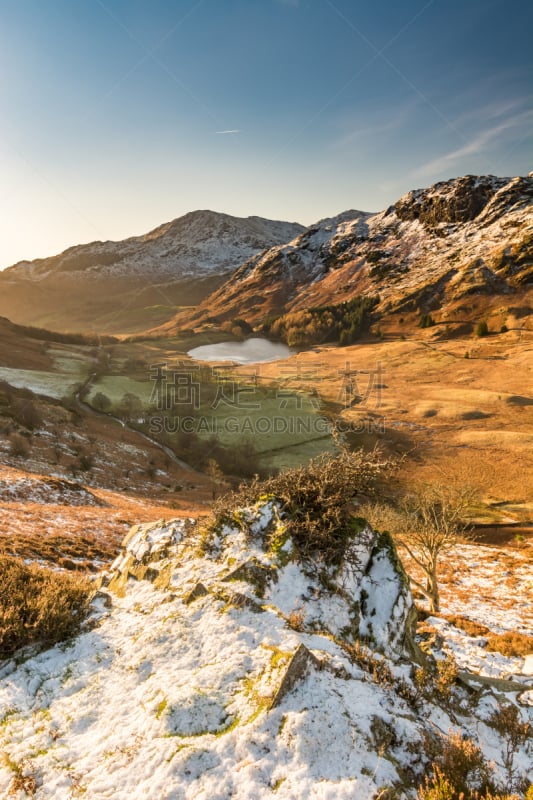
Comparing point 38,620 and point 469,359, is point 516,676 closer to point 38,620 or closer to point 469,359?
point 38,620

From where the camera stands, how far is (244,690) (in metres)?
5.70

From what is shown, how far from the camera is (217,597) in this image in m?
7.59

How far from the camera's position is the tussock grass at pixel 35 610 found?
7191mm

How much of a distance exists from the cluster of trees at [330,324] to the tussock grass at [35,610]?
152605 mm

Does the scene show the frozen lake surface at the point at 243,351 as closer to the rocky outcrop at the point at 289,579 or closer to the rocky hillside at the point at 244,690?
the rocky outcrop at the point at 289,579

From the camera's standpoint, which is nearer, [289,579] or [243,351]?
[289,579]

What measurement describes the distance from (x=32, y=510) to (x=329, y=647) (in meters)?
19.7

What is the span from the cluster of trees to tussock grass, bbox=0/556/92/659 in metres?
153

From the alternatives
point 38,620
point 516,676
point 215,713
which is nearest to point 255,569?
point 215,713

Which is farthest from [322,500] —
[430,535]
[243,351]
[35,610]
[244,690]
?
[243,351]

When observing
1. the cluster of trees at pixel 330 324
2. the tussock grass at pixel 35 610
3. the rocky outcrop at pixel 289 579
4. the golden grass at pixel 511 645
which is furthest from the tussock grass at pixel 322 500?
the cluster of trees at pixel 330 324

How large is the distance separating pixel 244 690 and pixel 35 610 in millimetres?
4978

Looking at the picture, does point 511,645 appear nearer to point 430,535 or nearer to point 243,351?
point 430,535

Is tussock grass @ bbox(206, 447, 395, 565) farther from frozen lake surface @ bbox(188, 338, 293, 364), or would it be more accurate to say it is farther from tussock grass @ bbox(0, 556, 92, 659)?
frozen lake surface @ bbox(188, 338, 293, 364)
